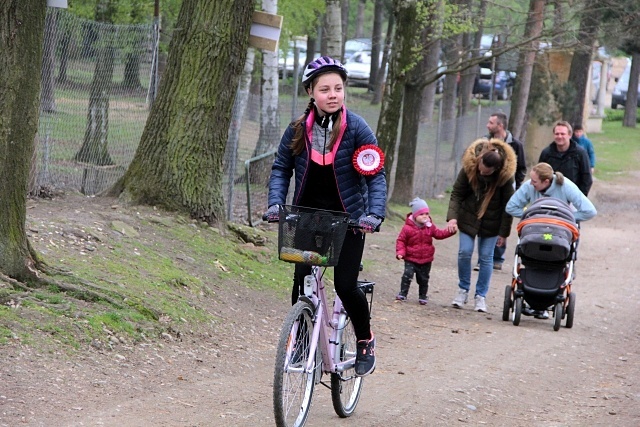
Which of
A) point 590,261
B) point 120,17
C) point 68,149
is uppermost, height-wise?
point 120,17

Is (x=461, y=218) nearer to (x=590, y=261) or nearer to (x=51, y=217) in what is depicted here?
(x=51, y=217)

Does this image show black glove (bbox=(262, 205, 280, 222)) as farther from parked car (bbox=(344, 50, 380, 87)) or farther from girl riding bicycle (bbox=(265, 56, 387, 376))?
parked car (bbox=(344, 50, 380, 87))

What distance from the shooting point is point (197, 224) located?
11414mm

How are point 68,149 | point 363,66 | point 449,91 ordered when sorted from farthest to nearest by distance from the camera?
point 363,66 → point 449,91 → point 68,149

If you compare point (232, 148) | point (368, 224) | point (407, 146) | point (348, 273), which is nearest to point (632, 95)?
point (407, 146)

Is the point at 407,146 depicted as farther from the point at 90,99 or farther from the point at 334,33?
the point at 90,99

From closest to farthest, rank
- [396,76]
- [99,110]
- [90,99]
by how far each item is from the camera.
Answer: [90,99] → [99,110] → [396,76]

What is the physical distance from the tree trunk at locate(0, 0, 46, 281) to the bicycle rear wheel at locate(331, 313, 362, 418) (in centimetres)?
265

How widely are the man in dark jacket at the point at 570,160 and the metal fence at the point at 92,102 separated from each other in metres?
4.01

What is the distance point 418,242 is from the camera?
11.6 metres

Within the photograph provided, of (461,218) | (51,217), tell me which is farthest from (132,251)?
(461,218)

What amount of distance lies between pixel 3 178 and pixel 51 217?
2.67 meters

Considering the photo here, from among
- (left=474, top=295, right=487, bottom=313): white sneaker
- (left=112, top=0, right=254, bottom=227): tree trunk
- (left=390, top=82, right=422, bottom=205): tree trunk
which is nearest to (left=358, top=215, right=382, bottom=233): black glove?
(left=112, top=0, right=254, bottom=227): tree trunk

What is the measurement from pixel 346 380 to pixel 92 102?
7.22 m
